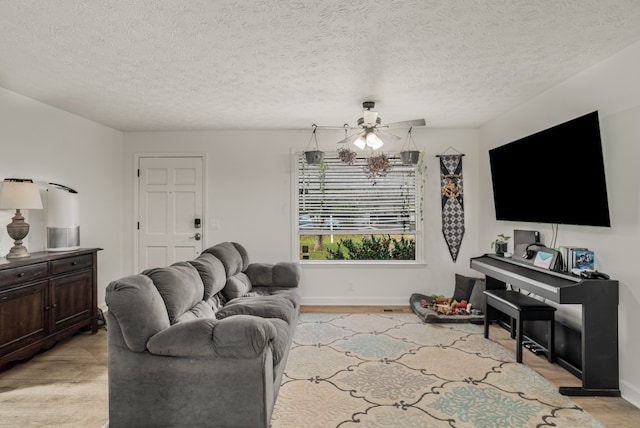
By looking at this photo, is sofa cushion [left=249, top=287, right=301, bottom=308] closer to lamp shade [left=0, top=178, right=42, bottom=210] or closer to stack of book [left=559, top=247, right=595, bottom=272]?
lamp shade [left=0, top=178, right=42, bottom=210]

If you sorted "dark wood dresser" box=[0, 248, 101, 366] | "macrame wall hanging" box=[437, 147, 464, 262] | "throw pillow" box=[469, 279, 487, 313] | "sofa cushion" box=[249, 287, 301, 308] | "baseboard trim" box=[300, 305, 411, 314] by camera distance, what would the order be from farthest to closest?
"macrame wall hanging" box=[437, 147, 464, 262] < "baseboard trim" box=[300, 305, 411, 314] < "throw pillow" box=[469, 279, 487, 313] < "sofa cushion" box=[249, 287, 301, 308] < "dark wood dresser" box=[0, 248, 101, 366]

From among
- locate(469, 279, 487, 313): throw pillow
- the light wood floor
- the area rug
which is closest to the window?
locate(469, 279, 487, 313): throw pillow

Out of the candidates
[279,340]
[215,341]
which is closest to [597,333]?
[279,340]

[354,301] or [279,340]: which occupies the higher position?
[279,340]

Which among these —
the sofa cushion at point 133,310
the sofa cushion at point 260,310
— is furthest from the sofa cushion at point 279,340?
the sofa cushion at point 133,310

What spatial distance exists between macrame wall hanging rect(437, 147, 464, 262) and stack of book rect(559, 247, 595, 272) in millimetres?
2111

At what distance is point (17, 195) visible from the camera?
11.0 ft

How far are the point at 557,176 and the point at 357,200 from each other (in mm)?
2594

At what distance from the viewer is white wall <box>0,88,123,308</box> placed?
144 inches

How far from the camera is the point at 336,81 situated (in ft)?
11.0

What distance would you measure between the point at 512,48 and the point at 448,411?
96.3 inches

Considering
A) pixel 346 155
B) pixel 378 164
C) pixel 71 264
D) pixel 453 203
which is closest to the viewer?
pixel 71 264

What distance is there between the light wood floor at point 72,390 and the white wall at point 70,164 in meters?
1.11

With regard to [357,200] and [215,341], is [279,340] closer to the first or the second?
[215,341]
